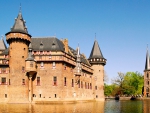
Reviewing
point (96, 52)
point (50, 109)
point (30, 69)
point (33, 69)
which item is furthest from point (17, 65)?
point (96, 52)

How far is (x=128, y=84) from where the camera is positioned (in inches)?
4555

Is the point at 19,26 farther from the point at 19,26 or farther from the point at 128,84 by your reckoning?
the point at 128,84

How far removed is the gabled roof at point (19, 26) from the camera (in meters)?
52.6

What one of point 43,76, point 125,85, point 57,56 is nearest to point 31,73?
point 43,76

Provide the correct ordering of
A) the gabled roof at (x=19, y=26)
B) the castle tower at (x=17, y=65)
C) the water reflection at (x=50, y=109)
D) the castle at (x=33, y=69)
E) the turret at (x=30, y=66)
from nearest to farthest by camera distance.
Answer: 1. the water reflection at (x=50, y=109)
2. the castle tower at (x=17, y=65)
3. the turret at (x=30, y=66)
4. the castle at (x=33, y=69)
5. the gabled roof at (x=19, y=26)

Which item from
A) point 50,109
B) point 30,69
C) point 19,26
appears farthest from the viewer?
point 19,26

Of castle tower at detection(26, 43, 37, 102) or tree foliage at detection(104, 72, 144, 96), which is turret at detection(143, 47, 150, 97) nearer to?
tree foliage at detection(104, 72, 144, 96)

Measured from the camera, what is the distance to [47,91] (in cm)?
5366

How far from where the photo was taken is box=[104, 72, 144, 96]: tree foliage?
112606 millimetres

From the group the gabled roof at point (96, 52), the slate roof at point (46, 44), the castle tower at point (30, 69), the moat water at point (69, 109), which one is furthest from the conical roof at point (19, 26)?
the gabled roof at point (96, 52)

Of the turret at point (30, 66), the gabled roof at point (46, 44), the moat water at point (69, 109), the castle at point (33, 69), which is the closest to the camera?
the moat water at point (69, 109)

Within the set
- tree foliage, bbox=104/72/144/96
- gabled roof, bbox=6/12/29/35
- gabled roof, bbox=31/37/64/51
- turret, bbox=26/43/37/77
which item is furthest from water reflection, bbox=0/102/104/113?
tree foliage, bbox=104/72/144/96

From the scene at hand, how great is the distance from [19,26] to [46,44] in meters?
6.97

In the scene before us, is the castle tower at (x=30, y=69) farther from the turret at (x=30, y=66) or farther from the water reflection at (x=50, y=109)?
the water reflection at (x=50, y=109)
